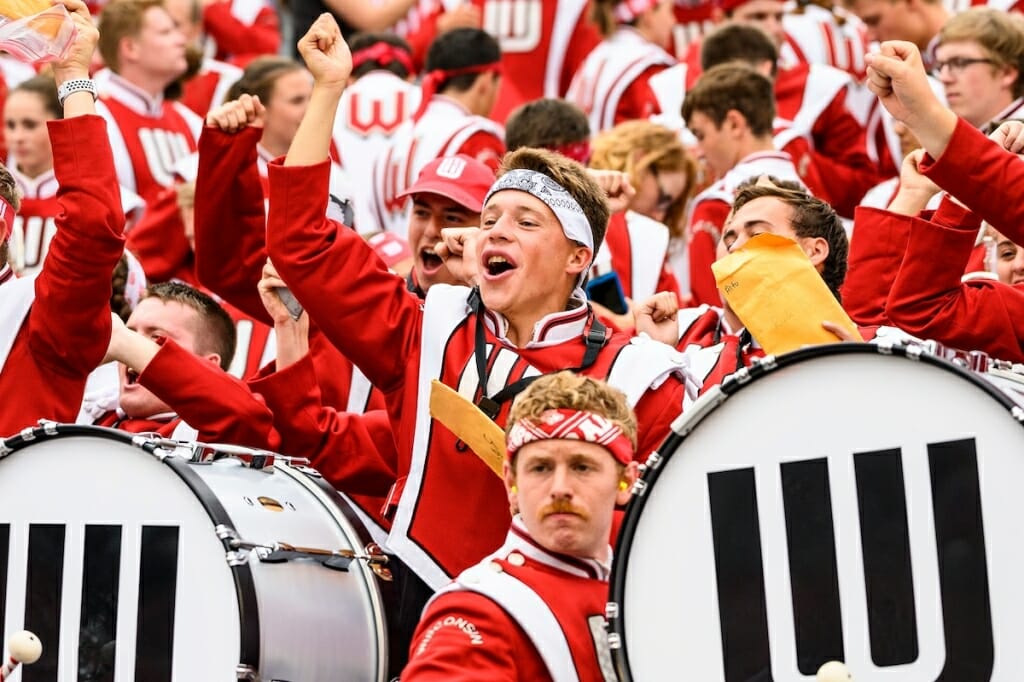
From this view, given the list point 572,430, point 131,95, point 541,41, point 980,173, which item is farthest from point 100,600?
point 541,41

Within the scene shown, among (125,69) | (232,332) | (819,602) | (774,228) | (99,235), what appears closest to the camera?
(819,602)

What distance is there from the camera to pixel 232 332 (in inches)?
242

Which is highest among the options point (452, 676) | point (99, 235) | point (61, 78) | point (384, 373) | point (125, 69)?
point (125, 69)

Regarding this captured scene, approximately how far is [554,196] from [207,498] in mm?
1172

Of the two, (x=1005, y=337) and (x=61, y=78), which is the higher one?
(x=61, y=78)

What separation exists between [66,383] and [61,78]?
79 cm

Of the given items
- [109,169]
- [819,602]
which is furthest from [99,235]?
[819,602]

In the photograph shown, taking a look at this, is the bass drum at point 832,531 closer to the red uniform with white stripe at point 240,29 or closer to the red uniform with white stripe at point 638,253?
the red uniform with white stripe at point 638,253

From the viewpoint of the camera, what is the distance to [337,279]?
496 centimetres

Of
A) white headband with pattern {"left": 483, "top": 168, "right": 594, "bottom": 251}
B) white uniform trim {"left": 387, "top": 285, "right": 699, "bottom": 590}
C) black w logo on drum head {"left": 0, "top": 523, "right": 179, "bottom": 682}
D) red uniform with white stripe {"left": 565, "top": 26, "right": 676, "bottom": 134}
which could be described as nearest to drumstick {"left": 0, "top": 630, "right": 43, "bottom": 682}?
black w logo on drum head {"left": 0, "top": 523, "right": 179, "bottom": 682}

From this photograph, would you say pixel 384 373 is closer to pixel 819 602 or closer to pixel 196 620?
pixel 196 620

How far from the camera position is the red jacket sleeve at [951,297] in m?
5.09

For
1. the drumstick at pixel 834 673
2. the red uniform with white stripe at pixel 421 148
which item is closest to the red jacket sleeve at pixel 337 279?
the drumstick at pixel 834 673

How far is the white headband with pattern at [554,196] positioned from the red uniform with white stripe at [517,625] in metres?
1.01
